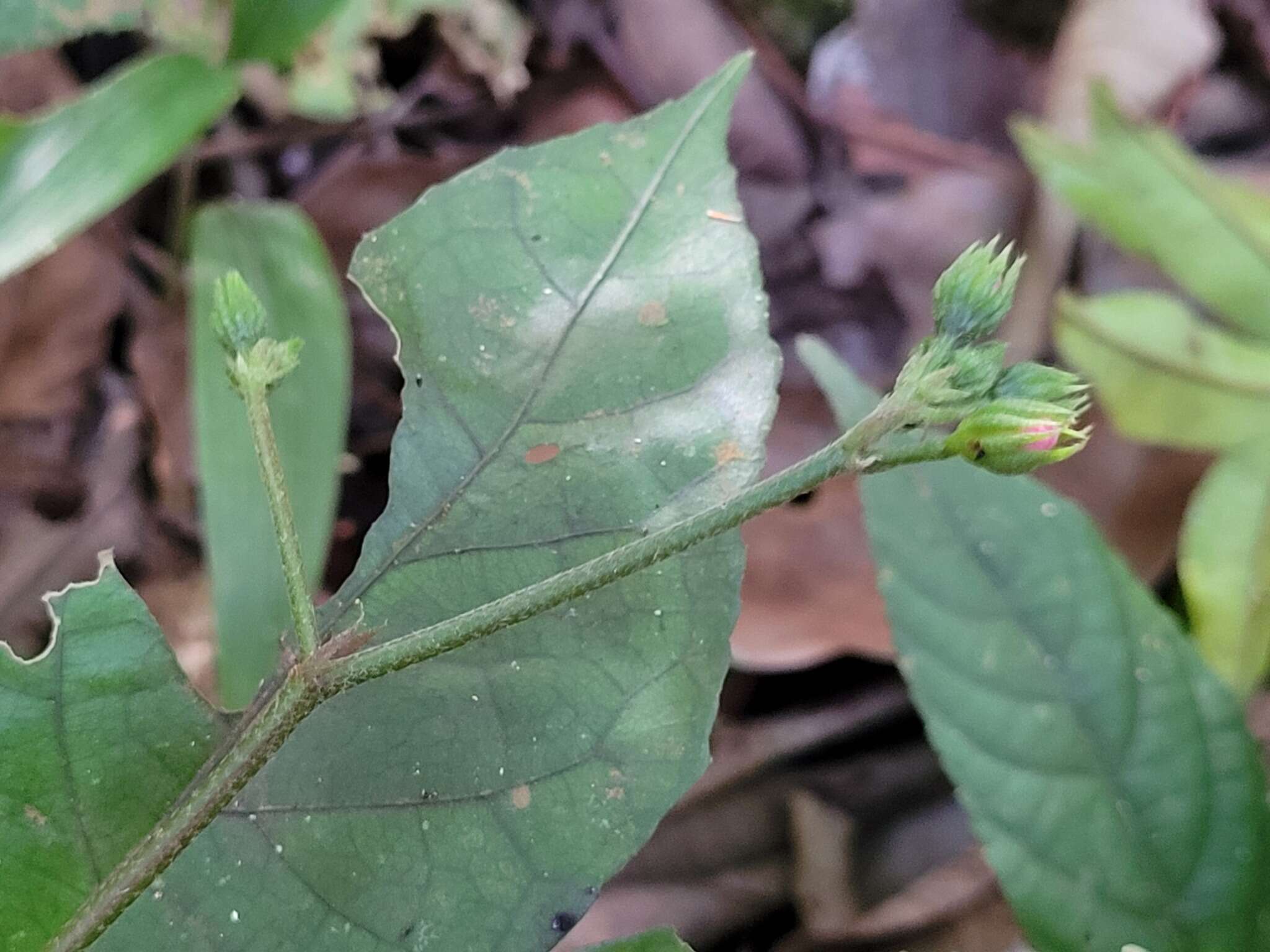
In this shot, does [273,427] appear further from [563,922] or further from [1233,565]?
[1233,565]

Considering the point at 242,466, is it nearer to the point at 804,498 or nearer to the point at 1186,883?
the point at 804,498

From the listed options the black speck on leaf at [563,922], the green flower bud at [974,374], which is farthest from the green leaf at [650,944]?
the green flower bud at [974,374]

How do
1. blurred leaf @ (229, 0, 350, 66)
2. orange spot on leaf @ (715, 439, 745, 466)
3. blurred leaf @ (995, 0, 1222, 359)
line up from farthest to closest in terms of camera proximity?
blurred leaf @ (995, 0, 1222, 359)
blurred leaf @ (229, 0, 350, 66)
orange spot on leaf @ (715, 439, 745, 466)

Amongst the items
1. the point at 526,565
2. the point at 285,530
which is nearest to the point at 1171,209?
the point at 526,565

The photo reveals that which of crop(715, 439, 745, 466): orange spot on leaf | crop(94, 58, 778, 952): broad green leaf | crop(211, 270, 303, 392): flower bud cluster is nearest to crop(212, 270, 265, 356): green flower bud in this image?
crop(211, 270, 303, 392): flower bud cluster

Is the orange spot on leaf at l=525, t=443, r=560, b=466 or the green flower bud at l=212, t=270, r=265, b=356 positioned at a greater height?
the green flower bud at l=212, t=270, r=265, b=356

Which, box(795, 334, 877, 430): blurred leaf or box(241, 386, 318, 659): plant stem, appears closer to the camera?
box(241, 386, 318, 659): plant stem

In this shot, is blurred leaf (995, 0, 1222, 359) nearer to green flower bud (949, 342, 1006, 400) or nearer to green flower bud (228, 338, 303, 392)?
green flower bud (949, 342, 1006, 400)
